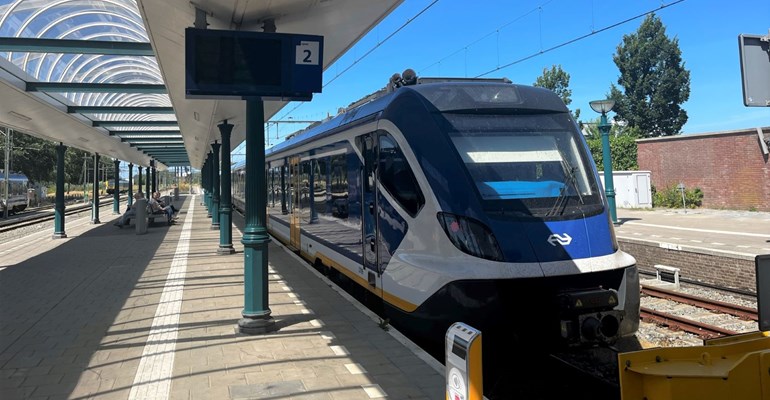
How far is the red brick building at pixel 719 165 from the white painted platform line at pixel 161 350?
85.3ft

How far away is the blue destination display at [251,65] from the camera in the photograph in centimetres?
518

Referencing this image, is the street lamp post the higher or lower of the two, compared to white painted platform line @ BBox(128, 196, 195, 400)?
higher

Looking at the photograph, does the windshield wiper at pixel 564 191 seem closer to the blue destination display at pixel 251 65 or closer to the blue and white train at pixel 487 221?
the blue and white train at pixel 487 221

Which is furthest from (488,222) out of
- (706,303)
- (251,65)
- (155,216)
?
(155,216)

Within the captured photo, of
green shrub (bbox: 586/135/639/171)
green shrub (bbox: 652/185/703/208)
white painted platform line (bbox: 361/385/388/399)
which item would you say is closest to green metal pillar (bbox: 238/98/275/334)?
white painted platform line (bbox: 361/385/388/399)

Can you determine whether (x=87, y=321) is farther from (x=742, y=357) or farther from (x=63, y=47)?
(x=742, y=357)

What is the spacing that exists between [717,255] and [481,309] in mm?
7724

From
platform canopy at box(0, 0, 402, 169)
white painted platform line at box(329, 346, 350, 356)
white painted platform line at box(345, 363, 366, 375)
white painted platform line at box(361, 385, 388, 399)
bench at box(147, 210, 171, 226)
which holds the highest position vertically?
platform canopy at box(0, 0, 402, 169)

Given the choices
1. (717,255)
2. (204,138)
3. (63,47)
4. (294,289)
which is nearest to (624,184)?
(717,255)

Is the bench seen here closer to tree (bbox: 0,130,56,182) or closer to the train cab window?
the train cab window

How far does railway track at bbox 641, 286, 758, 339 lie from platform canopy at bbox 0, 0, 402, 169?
5.67 metres

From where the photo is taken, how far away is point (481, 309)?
4422 mm

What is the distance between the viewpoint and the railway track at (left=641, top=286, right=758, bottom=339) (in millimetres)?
6672

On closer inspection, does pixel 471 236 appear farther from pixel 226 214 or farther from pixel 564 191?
pixel 226 214
